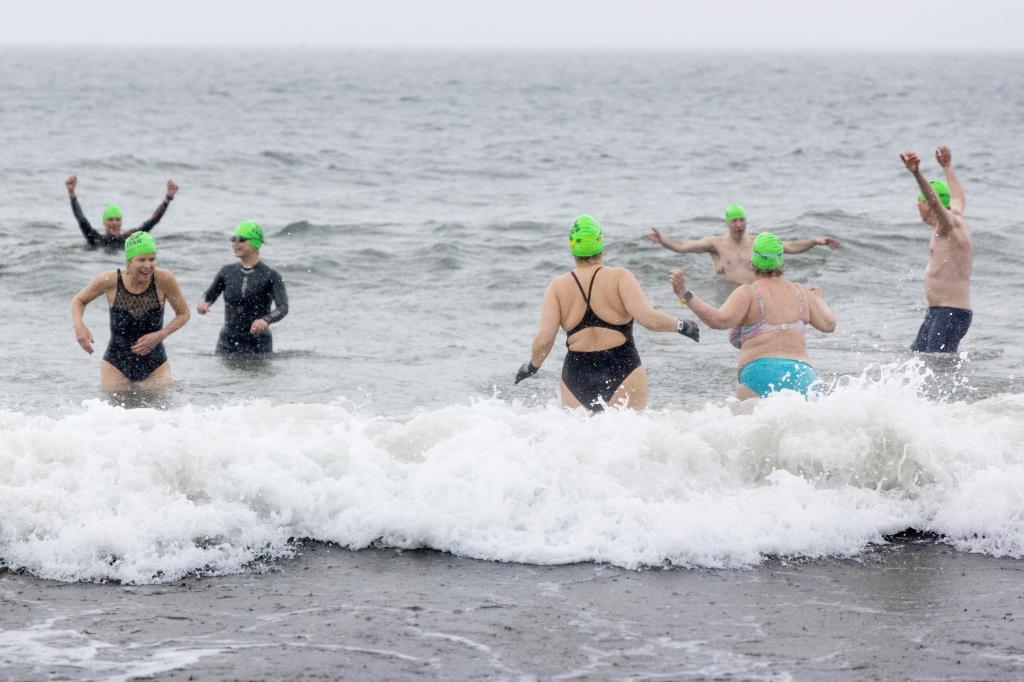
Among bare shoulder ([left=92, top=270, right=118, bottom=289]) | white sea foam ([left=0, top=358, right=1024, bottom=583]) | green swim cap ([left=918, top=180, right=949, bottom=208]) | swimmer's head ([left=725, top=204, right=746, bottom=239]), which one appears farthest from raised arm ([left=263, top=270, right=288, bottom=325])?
swimmer's head ([left=725, top=204, right=746, bottom=239])

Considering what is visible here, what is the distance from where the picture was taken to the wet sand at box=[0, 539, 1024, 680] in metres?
4.95

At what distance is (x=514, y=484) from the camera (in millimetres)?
6789

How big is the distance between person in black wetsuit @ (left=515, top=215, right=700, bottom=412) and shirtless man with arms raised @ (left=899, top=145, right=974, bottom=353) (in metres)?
3.30

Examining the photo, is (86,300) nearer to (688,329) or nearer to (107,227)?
(688,329)

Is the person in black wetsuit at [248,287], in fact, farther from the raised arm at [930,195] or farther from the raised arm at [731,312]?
the raised arm at [930,195]

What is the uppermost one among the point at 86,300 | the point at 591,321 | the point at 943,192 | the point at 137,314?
the point at 943,192

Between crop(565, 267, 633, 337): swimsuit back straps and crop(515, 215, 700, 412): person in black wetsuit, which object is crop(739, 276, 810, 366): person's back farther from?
crop(565, 267, 633, 337): swimsuit back straps

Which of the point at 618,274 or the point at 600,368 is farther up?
the point at 618,274

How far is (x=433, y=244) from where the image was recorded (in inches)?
754

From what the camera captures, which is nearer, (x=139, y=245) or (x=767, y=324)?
(x=767, y=324)

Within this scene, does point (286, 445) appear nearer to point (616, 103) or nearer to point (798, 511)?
point (798, 511)

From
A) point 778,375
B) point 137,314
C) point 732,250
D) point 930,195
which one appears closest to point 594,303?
point 778,375

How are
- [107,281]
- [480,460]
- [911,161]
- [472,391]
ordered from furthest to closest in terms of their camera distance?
[472,391], [107,281], [911,161], [480,460]

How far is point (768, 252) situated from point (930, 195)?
2.39m
